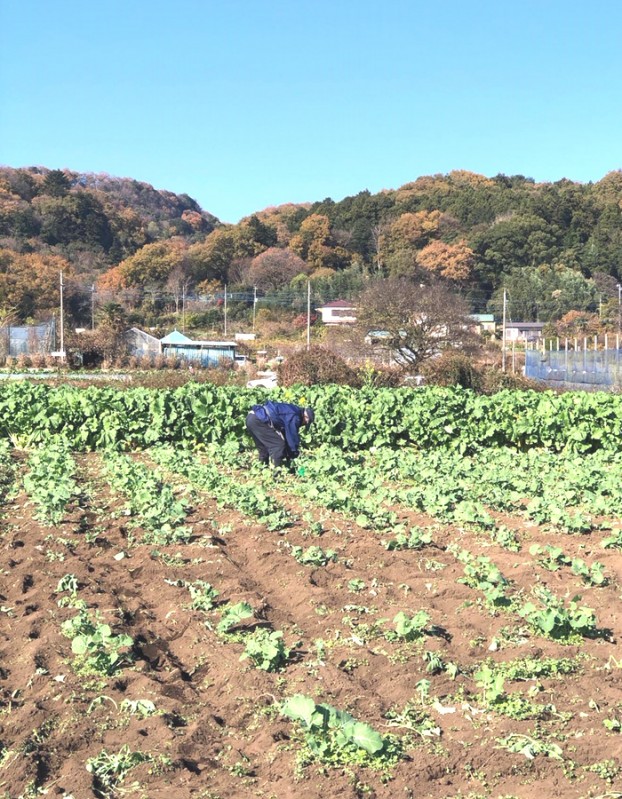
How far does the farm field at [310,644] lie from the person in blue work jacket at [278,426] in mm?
1807

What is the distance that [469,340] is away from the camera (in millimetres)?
32719

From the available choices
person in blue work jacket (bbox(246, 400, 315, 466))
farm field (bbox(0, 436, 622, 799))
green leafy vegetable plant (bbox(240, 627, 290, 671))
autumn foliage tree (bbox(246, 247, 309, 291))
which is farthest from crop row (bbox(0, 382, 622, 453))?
autumn foliage tree (bbox(246, 247, 309, 291))

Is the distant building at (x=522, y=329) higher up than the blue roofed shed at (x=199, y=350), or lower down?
higher up

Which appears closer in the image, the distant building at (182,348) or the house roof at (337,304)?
the distant building at (182,348)

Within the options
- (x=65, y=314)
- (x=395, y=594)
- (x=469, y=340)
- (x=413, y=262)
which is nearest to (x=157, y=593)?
(x=395, y=594)

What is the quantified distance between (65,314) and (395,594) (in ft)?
185

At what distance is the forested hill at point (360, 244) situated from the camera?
68738mm

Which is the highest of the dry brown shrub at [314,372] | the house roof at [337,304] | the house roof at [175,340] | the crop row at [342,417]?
the house roof at [337,304]

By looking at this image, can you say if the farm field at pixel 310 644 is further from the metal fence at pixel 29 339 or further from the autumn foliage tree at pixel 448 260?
the autumn foliage tree at pixel 448 260

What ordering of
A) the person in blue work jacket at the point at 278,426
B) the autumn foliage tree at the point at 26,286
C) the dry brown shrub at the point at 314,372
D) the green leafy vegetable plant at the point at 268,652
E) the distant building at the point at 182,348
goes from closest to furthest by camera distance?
the green leafy vegetable plant at the point at 268,652
the person in blue work jacket at the point at 278,426
the dry brown shrub at the point at 314,372
the distant building at the point at 182,348
the autumn foliage tree at the point at 26,286


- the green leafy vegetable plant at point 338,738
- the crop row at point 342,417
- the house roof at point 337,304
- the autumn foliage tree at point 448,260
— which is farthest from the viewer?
the autumn foliage tree at point 448,260

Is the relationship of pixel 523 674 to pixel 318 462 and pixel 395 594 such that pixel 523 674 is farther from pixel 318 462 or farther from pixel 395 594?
pixel 318 462

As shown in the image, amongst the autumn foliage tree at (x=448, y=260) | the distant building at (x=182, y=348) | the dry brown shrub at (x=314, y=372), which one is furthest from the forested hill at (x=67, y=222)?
the dry brown shrub at (x=314, y=372)

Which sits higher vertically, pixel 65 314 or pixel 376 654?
pixel 65 314
